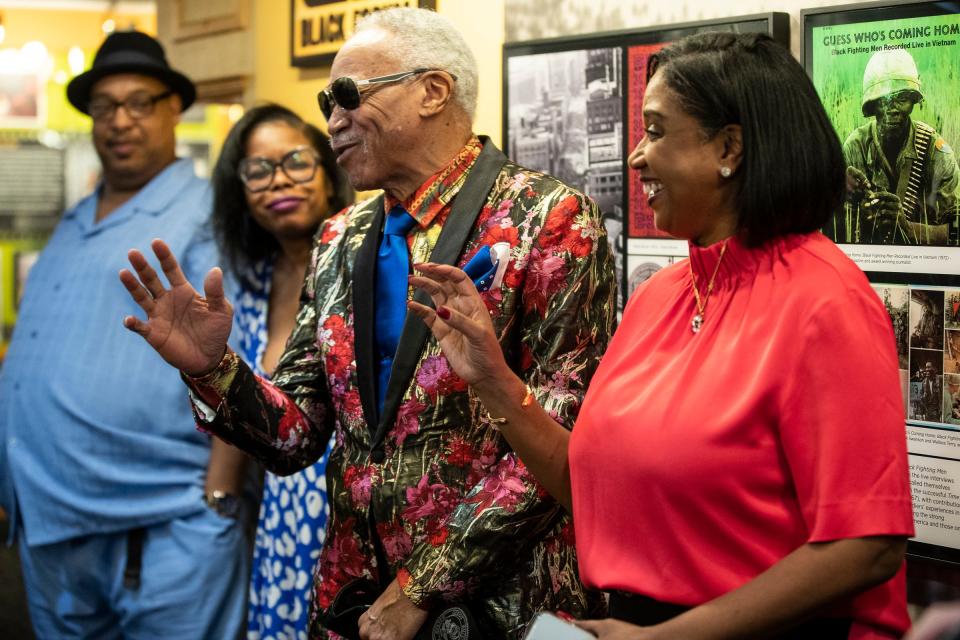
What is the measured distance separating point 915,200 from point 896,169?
0.21 ft

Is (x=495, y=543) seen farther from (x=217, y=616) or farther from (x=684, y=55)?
(x=217, y=616)

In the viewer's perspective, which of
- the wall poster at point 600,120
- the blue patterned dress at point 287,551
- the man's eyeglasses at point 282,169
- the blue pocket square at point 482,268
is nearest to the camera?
the blue pocket square at point 482,268

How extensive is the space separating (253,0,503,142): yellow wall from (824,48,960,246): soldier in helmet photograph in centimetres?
100

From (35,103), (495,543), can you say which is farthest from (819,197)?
(35,103)

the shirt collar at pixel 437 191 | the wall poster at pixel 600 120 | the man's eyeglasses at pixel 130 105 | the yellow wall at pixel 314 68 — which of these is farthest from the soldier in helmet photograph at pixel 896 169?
the man's eyeglasses at pixel 130 105

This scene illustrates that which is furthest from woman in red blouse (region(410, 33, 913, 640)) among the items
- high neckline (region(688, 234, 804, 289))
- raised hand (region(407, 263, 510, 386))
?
raised hand (region(407, 263, 510, 386))

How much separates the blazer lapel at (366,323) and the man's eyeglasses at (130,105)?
1634 mm

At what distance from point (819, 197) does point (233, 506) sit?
86.4 inches

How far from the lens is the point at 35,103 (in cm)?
1061

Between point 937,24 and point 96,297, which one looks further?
point 96,297

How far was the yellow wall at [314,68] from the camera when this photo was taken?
9.23 feet

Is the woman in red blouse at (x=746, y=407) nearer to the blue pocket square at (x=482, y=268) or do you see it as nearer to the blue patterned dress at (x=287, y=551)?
the blue pocket square at (x=482, y=268)

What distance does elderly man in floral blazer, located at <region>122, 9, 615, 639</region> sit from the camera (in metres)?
1.86

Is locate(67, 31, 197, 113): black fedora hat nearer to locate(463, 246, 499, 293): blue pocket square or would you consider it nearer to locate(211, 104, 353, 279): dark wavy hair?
locate(211, 104, 353, 279): dark wavy hair
